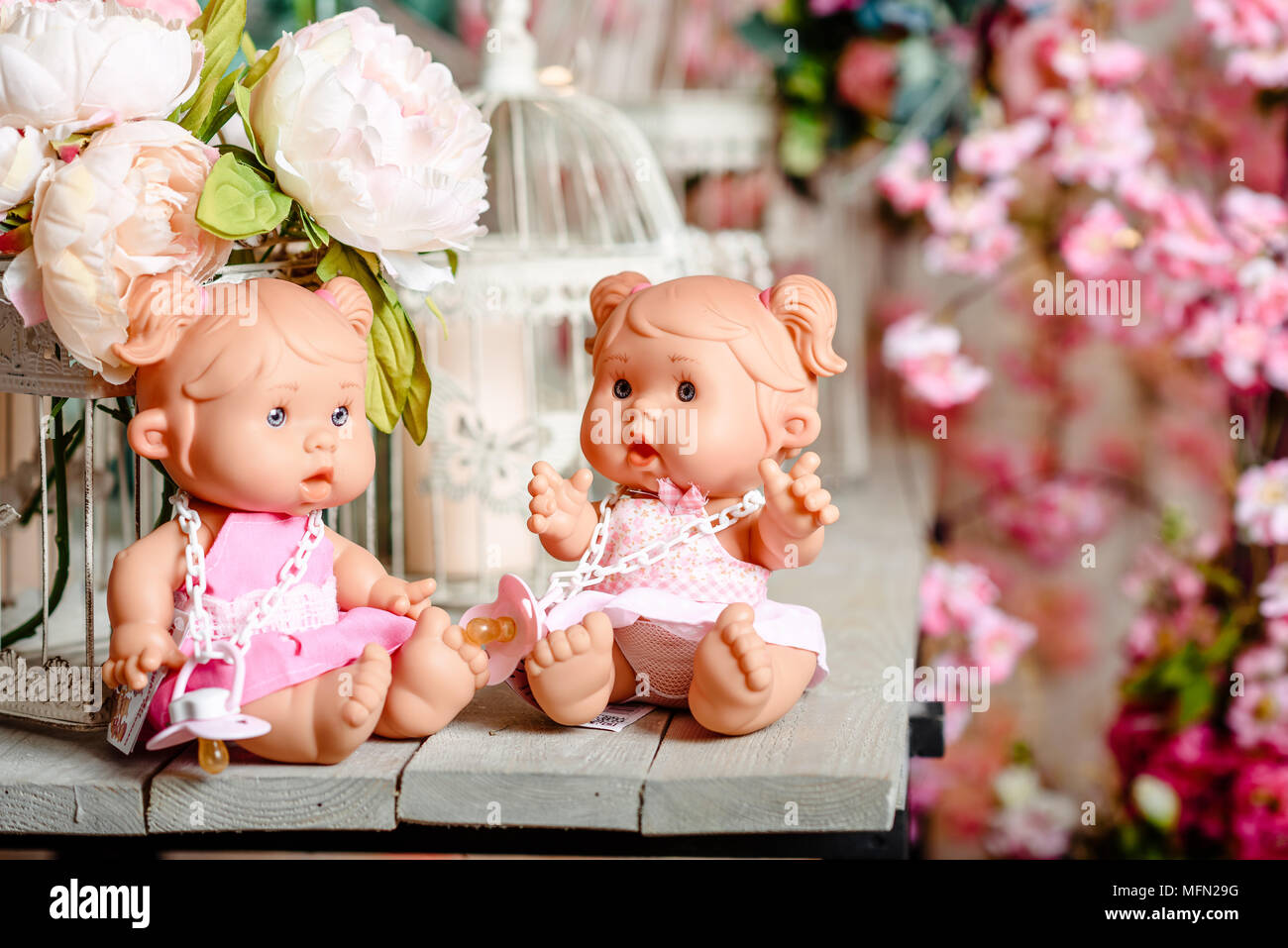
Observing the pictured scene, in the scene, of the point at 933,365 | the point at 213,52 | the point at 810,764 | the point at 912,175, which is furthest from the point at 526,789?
the point at 912,175

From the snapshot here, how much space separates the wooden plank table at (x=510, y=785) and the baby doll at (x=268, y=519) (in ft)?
0.11

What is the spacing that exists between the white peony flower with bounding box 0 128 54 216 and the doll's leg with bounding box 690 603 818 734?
659 millimetres

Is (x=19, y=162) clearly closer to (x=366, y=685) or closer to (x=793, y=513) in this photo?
(x=366, y=685)

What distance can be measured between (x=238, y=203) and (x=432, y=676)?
0.42m

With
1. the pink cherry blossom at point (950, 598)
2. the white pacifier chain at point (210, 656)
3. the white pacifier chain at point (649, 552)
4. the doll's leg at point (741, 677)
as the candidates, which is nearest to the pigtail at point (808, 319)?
the white pacifier chain at point (649, 552)

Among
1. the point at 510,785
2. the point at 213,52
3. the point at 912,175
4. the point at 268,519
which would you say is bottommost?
the point at 510,785

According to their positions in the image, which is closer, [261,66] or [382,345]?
[261,66]

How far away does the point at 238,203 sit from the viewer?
106 centimetres

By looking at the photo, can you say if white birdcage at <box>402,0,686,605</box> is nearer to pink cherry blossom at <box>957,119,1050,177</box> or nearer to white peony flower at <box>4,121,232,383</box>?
white peony flower at <box>4,121,232,383</box>

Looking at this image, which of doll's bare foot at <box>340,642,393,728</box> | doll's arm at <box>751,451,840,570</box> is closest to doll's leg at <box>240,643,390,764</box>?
doll's bare foot at <box>340,642,393,728</box>

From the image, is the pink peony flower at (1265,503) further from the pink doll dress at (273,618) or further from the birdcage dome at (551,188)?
the pink doll dress at (273,618)

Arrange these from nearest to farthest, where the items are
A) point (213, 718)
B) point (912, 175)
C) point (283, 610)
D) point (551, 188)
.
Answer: point (213, 718)
point (283, 610)
point (551, 188)
point (912, 175)

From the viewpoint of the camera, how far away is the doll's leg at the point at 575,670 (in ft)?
3.52

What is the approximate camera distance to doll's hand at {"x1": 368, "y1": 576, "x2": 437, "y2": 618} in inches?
45.5
